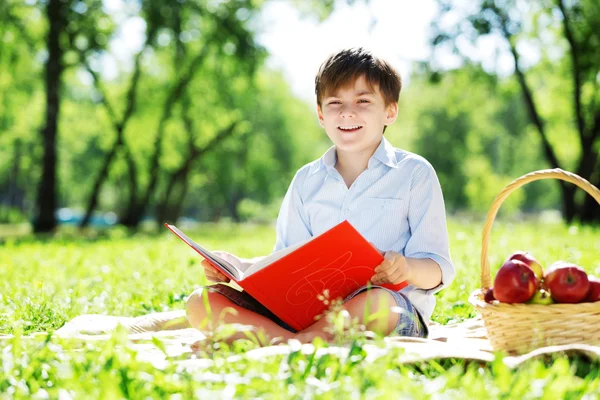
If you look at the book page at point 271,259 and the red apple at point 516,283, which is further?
the book page at point 271,259

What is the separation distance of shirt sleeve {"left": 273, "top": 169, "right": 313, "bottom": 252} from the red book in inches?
25.9

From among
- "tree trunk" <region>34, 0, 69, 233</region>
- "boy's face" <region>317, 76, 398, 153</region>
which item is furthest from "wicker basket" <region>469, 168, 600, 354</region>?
"tree trunk" <region>34, 0, 69, 233</region>

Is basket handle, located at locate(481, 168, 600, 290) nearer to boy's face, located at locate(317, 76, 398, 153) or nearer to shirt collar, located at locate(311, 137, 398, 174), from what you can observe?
shirt collar, located at locate(311, 137, 398, 174)

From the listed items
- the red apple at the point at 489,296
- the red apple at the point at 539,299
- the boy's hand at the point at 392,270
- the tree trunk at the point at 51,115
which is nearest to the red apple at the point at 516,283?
the red apple at the point at 539,299

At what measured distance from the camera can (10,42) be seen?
17609 mm

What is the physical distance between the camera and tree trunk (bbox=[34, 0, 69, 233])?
15289 mm

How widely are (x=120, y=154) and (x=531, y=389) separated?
21199 millimetres

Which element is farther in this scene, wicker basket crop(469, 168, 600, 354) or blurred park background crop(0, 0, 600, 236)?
blurred park background crop(0, 0, 600, 236)

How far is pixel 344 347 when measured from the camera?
2.37m

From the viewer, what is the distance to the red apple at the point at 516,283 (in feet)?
8.34

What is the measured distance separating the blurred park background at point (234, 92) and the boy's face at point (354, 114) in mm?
277

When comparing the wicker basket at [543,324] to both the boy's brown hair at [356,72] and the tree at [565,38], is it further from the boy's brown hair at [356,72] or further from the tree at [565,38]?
the tree at [565,38]

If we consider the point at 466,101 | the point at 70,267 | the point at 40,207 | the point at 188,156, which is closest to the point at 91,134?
the point at 188,156

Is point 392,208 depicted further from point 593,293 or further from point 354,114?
point 593,293
